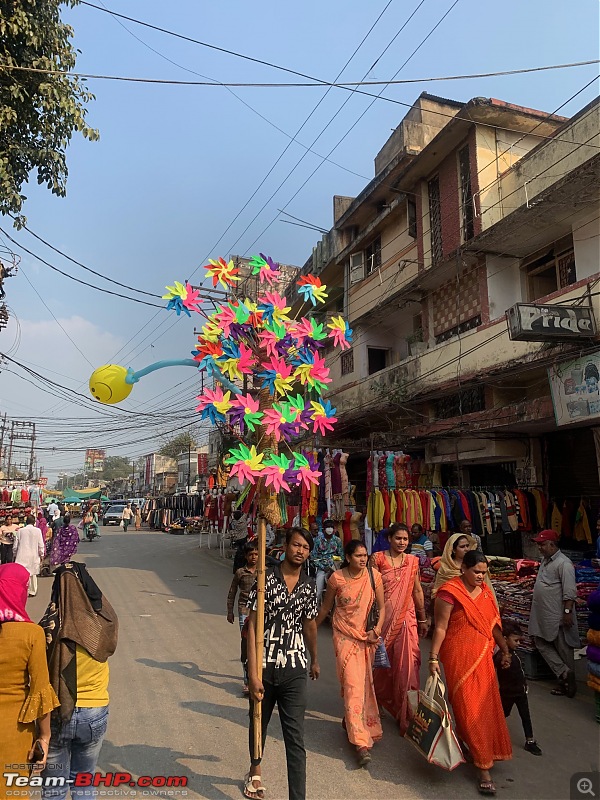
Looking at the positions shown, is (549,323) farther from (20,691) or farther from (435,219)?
(20,691)

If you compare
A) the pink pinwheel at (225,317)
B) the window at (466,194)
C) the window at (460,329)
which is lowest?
the pink pinwheel at (225,317)

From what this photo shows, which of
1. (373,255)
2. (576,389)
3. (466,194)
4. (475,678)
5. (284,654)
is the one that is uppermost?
(373,255)

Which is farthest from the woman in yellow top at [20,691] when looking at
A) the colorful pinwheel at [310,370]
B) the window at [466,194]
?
the window at [466,194]

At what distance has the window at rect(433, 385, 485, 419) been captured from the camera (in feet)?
40.4

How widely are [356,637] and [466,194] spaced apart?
11414 millimetres

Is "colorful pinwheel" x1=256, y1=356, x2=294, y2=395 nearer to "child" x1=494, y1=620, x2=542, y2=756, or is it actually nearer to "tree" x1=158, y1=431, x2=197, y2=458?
"child" x1=494, y1=620, x2=542, y2=756

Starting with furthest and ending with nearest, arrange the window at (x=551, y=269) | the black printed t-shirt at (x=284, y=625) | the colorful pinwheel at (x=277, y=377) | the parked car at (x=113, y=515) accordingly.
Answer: the parked car at (x=113, y=515)
the window at (x=551, y=269)
the colorful pinwheel at (x=277, y=377)
the black printed t-shirt at (x=284, y=625)

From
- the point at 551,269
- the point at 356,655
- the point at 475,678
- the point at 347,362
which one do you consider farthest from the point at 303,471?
the point at 347,362

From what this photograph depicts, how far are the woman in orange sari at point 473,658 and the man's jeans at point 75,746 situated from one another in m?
2.29

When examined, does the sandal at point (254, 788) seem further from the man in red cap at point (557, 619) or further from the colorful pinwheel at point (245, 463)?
the man in red cap at point (557, 619)

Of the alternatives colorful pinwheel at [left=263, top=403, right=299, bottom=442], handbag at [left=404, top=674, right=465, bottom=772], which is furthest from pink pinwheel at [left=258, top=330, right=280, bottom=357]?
handbag at [left=404, top=674, right=465, bottom=772]

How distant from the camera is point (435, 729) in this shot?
384 cm

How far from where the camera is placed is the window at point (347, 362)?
19.0 m

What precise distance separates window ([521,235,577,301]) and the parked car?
130 ft
